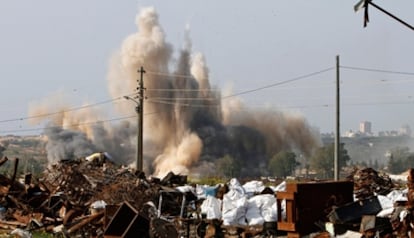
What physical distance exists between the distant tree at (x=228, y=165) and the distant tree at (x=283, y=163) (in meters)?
3.86

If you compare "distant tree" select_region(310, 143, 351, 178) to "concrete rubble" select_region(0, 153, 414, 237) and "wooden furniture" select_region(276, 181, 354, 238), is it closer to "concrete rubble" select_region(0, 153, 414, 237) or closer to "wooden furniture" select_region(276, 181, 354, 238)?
"concrete rubble" select_region(0, 153, 414, 237)

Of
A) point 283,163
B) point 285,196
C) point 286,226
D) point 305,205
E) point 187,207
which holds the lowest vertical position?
point 286,226

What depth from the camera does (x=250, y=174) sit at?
7638 cm

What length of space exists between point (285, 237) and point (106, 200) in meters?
4.55

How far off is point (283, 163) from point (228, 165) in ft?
24.3

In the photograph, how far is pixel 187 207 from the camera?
776 inches

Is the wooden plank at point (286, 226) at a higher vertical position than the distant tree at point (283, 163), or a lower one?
lower

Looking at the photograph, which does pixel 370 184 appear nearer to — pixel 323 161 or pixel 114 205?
pixel 114 205

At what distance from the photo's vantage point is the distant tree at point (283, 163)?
250ft

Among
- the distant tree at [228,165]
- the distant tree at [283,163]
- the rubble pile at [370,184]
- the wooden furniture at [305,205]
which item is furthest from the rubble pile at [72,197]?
the distant tree at [283,163]

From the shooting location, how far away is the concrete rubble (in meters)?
14.0

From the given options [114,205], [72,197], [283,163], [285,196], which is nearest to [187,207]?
[72,197]

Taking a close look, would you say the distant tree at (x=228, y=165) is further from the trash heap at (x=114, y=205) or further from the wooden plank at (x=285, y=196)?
the wooden plank at (x=285, y=196)

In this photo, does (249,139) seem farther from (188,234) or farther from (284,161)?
(188,234)
